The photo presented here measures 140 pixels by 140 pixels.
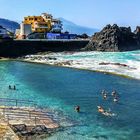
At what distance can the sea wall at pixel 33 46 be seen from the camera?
11014 centimetres

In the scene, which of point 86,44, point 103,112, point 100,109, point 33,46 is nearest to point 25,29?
point 33,46

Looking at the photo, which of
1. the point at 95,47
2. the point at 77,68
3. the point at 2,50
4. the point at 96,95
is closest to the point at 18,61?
the point at 2,50

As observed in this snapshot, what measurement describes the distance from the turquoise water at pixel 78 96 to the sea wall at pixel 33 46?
65.8 feet

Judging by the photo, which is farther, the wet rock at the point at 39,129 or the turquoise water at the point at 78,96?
the turquoise water at the point at 78,96

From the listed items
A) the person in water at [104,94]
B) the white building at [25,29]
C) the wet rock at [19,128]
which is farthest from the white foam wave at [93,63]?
the wet rock at [19,128]

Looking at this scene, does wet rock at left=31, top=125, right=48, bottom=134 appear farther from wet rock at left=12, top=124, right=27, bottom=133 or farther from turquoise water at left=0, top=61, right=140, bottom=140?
turquoise water at left=0, top=61, right=140, bottom=140

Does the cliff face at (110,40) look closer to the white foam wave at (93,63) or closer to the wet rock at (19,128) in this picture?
the white foam wave at (93,63)

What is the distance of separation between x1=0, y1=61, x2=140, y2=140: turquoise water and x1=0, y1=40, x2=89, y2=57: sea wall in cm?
2005

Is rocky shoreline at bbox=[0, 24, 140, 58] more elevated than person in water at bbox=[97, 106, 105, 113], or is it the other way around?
rocky shoreline at bbox=[0, 24, 140, 58]

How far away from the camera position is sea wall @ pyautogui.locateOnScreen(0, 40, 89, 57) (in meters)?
110

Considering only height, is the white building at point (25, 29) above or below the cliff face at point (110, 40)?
above

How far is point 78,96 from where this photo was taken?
56.3 m

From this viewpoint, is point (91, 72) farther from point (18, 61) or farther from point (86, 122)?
point (86, 122)

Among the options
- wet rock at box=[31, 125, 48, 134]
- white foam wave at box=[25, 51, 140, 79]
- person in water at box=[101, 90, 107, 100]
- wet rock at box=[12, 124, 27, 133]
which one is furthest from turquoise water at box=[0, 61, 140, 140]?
white foam wave at box=[25, 51, 140, 79]
